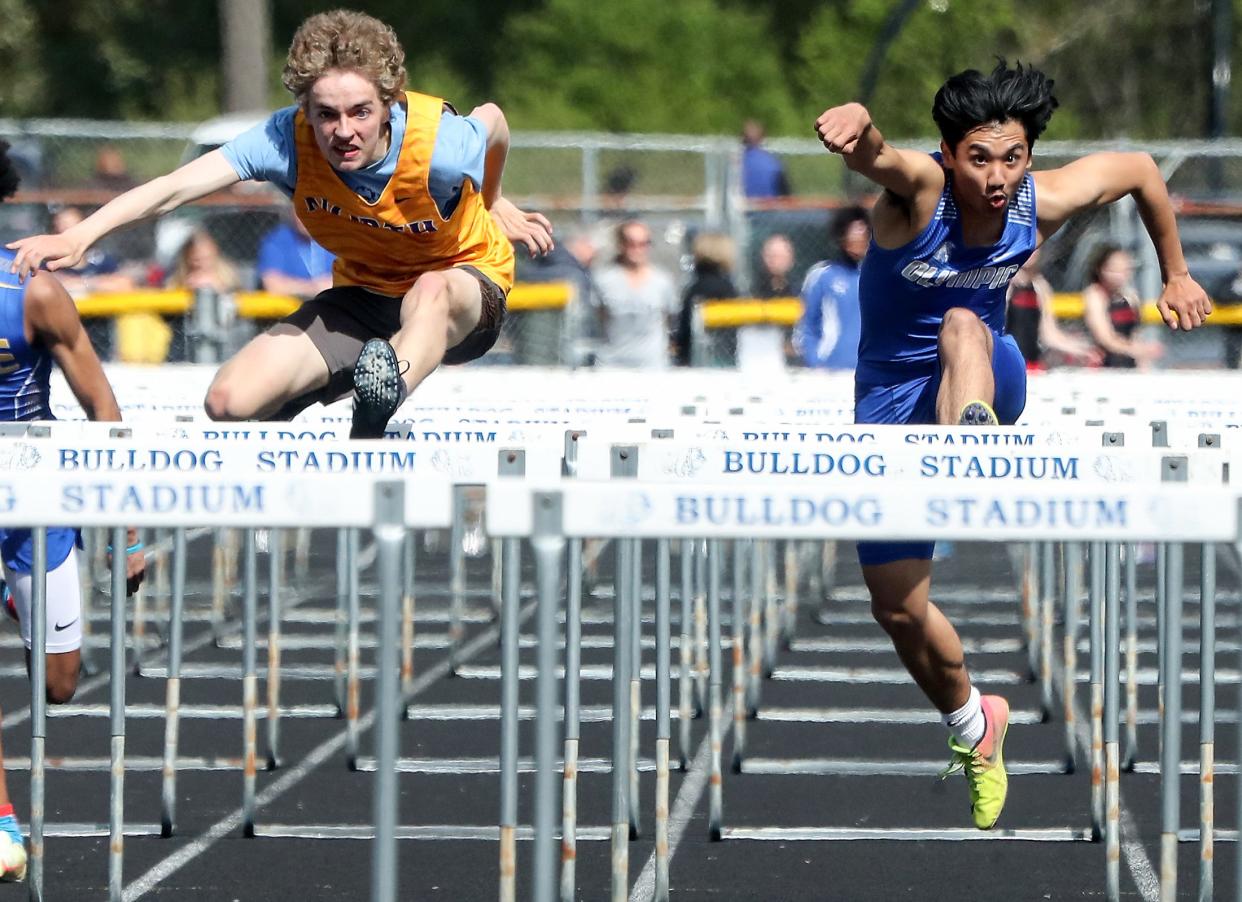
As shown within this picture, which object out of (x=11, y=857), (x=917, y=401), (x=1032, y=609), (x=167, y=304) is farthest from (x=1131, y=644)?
(x=167, y=304)

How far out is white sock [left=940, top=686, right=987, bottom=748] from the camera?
256 inches

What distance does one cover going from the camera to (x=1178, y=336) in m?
17.6

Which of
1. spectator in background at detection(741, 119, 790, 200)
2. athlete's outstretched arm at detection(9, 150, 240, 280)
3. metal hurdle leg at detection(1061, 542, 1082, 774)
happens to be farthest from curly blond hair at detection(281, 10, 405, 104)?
spectator in background at detection(741, 119, 790, 200)

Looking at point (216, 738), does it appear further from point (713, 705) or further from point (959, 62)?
point (959, 62)

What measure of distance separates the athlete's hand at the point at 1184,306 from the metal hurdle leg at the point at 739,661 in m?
1.99

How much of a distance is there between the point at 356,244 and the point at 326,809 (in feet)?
6.98

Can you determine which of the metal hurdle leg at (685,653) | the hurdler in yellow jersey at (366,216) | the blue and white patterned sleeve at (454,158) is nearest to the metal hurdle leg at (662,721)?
the metal hurdle leg at (685,653)

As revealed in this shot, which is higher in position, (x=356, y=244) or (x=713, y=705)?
(x=356, y=244)

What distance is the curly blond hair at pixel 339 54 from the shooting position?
6.22m

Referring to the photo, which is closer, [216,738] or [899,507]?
[899,507]

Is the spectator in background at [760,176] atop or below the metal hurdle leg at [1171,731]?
atop

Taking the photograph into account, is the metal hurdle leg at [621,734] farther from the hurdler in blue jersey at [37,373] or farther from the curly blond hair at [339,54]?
the hurdler in blue jersey at [37,373]

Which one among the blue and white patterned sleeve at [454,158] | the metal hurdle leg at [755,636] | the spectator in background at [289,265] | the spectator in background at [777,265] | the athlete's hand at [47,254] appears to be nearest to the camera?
the athlete's hand at [47,254]

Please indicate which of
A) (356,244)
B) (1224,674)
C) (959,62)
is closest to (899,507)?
(356,244)
